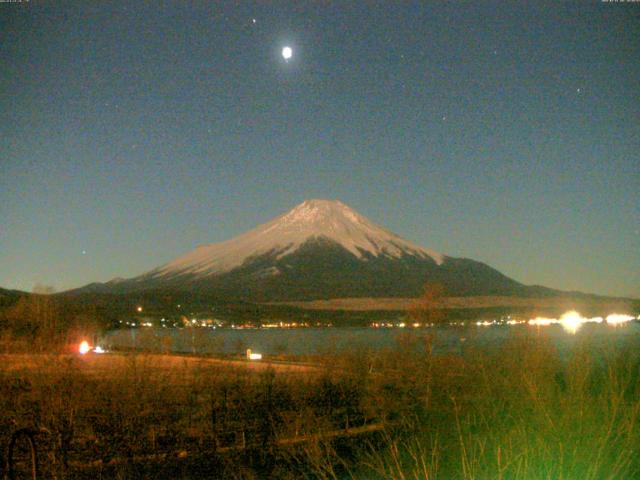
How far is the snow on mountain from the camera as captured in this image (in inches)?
4882

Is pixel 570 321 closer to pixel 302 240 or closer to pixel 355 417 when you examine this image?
pixel 355 417

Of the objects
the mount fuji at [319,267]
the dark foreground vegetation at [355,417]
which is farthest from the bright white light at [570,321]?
the mount fuji at [319,267]

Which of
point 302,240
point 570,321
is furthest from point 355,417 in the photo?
point 302,240

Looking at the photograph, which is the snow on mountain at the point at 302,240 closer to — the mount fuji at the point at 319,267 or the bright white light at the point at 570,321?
the mount fuji at the point at 319,267

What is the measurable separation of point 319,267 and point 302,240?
45.3ft

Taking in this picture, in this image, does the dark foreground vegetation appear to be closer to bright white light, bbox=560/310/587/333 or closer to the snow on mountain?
bright white light, bbox=560/310/587/333

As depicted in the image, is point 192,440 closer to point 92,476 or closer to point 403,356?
point 92,476

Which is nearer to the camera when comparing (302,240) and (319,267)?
(319,267)

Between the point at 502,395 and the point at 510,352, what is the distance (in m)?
2.19

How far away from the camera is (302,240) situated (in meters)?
129

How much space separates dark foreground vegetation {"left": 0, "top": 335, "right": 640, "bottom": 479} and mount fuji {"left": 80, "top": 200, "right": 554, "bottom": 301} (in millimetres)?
72358

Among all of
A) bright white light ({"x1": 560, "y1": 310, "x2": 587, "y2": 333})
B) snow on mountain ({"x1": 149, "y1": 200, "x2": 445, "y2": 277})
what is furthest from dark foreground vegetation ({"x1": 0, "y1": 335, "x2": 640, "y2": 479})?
snow on mountain ({"x1": 149, "y1": 200, "x2": 445, "y2": 277})

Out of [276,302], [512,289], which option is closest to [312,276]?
[276,302]

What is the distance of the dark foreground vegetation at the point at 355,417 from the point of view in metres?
3.77
